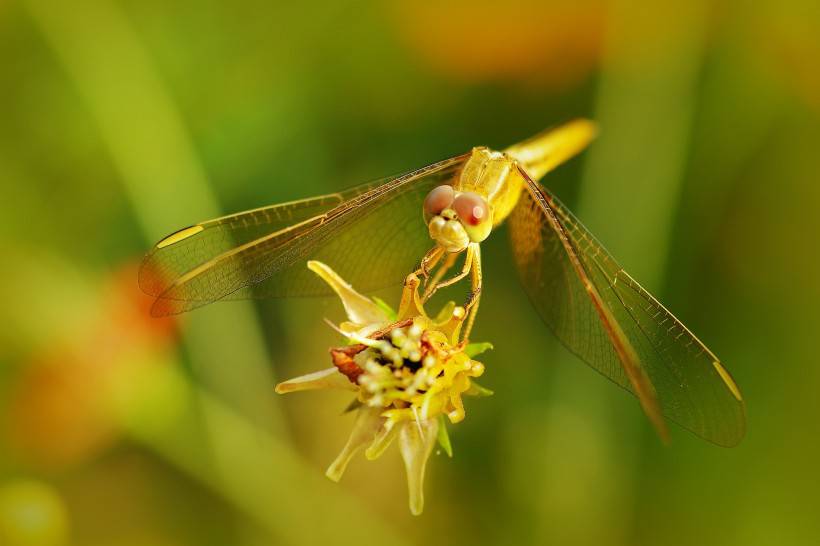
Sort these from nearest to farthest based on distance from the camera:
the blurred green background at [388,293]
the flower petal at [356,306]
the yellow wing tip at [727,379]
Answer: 1. the yellow wing tip at [727,379]
2. the flower petal at [356,306]
3. the blurred green background at [388,293]

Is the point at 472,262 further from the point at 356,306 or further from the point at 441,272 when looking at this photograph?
the point at 356,306

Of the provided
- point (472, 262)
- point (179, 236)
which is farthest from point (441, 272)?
point (179, 236)

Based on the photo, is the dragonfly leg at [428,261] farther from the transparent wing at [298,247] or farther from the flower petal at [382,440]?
the flower petal at [382,440]

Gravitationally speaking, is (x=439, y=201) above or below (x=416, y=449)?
above

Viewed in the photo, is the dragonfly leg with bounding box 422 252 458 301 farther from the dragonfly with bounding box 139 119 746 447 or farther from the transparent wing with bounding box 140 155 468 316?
the transparent wing with bounding box 140 155 468 316

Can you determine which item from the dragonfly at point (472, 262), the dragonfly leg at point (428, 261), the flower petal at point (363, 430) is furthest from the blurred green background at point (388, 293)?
the flower petal at point (363, 430)

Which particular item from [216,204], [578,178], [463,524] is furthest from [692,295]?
[216,204]

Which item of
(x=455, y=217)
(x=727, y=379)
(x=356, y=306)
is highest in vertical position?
(x=455, y=217)
